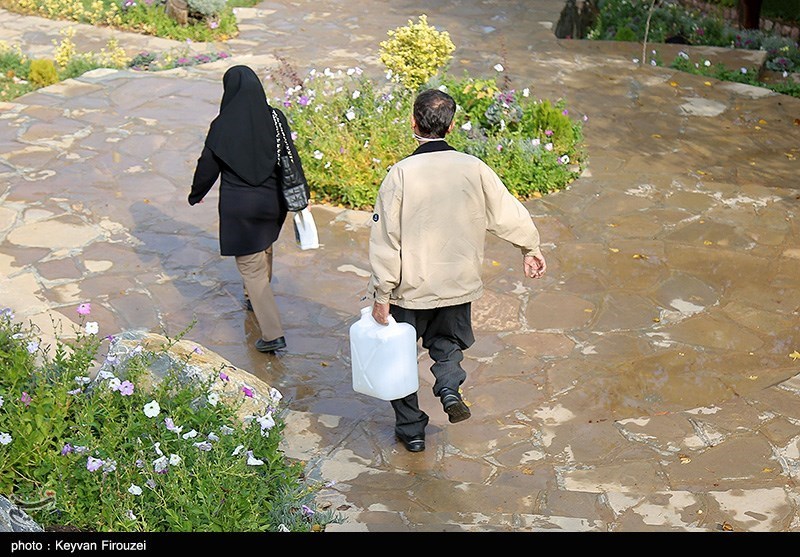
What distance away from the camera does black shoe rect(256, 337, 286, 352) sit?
21.3 ft

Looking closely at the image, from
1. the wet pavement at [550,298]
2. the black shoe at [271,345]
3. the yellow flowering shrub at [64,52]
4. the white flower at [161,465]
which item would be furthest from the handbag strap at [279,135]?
the yellow flowering shrub at [64,52]

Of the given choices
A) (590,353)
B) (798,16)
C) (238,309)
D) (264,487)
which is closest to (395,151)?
(238,309)

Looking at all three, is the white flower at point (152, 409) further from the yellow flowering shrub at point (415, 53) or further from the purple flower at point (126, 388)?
the yellow flowering shrub at point (415, 53)

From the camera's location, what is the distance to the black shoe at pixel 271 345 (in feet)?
21.3

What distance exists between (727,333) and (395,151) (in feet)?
11.2

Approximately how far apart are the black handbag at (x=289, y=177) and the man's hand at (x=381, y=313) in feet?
4.77

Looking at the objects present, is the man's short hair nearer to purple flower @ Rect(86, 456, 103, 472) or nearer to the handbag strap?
the handbag strap

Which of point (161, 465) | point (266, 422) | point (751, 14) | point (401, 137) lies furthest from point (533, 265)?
point (751, 14)

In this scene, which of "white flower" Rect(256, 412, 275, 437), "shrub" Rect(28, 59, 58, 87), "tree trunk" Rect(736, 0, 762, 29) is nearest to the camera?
"white flower" Rect(256, 412, 275, 437)

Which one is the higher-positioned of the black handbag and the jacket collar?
the jacket collar

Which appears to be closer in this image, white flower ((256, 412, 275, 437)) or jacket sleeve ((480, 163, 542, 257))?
white flower ((256, 412, 275, 437))

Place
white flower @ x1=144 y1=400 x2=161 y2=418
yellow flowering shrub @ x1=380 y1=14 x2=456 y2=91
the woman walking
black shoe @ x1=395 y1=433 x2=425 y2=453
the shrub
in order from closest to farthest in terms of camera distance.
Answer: white flower @ x1=144 y1=400 x2=161 y2=418
black shoe @ x1=395 y1=433 x2=425 y2=453
the woman walking
yellow flowering shrub @ x1=380 y1=14 x2=456 y2=91
the shrub

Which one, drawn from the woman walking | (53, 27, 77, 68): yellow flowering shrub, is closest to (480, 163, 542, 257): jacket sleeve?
the woman walking

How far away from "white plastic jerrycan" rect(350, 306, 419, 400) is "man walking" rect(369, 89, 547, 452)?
8 cm
